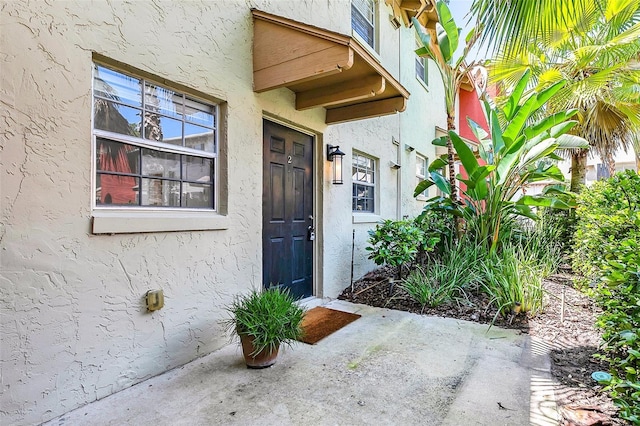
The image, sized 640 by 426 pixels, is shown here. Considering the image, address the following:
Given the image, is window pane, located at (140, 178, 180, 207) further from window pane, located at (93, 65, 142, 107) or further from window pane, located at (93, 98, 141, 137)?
window pane, located at (93, 65, 142, 107)

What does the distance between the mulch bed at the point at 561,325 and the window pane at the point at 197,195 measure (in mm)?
2885

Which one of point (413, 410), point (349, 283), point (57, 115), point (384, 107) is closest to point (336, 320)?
point (349, 283)

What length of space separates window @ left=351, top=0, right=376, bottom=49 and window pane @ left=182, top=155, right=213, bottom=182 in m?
4.26

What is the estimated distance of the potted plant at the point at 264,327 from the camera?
2.79 meters

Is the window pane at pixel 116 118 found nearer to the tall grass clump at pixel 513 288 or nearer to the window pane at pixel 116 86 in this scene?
the window pane at pixel 116 86

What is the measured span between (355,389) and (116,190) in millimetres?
2526

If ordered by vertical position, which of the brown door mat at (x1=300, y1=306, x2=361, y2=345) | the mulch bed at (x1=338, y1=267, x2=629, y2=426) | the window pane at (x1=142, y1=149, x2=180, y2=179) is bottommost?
the brown door mat at (x1=300, y1=306, x2=361, y2=345)

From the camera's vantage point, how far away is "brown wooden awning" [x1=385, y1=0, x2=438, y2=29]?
5.93m

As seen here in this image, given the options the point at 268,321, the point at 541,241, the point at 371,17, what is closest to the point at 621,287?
the point at 268,321

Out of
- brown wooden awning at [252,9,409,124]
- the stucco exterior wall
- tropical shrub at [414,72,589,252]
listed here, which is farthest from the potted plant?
tropical shrub at [414,72,589,252]

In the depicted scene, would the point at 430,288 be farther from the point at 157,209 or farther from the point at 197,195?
the point at 157,209

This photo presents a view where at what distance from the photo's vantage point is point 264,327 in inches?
110

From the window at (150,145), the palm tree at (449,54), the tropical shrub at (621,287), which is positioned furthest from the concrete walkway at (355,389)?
the palm tree at (449,54)

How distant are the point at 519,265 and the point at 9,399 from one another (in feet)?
17.7
